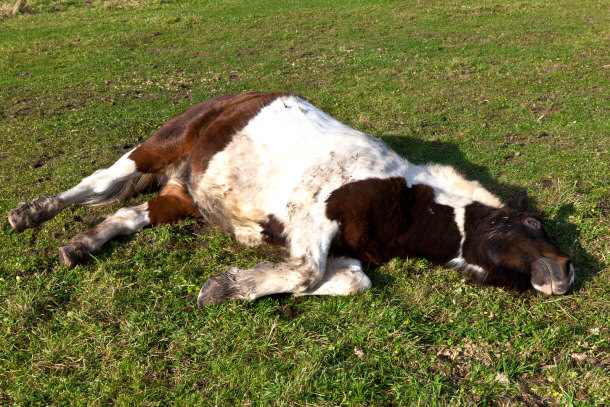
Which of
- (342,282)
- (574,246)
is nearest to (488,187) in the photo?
(574,246)

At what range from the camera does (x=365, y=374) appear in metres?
3.11

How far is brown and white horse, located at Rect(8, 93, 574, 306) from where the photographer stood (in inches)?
156

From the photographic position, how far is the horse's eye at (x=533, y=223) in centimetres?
412

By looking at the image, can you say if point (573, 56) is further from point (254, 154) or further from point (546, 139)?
point (254, 154)

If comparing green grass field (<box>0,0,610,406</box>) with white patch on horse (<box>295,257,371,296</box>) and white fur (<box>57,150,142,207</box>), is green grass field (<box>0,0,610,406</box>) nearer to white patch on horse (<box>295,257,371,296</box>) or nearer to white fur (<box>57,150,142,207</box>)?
white patch on horse (<box>295,257,371,296</box>)

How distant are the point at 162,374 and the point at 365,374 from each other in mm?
1312

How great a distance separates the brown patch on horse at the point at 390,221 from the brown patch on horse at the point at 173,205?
70.9 inches

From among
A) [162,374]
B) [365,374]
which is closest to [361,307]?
[365,374]

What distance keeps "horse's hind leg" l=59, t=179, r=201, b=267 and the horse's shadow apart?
10.2 feet

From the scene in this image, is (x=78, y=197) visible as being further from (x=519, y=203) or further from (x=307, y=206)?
(x=519, y=203)

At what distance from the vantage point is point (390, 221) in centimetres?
425

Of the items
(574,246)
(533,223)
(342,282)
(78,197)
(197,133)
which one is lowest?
(574,246)

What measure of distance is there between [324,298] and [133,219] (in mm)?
2232

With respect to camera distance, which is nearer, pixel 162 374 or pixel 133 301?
pixel 162 374
